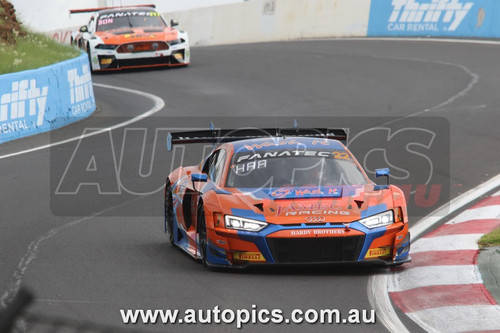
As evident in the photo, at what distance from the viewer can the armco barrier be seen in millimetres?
17422

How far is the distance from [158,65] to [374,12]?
34.6ft

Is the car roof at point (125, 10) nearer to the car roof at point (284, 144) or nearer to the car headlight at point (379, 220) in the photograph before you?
the car roof at point (284, 144)

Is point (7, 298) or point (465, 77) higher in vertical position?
point (7, 298)

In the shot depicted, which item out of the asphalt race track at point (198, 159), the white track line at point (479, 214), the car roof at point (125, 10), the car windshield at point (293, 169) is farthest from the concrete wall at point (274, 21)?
the car windshield at point (293, 169)

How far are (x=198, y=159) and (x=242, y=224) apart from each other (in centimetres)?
712

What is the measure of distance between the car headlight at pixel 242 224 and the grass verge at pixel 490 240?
2.22 metres

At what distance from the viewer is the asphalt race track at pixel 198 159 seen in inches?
293

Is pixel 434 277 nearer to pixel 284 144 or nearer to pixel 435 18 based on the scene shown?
pixel 284 144

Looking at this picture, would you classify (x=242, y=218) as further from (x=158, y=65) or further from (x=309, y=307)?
(x=158, y=65)

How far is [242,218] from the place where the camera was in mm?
8117

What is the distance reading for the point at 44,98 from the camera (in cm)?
1856

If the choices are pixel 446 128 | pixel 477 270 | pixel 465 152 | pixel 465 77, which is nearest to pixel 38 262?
pixel 477 270

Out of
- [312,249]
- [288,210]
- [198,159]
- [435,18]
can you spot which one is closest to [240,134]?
[288,210]

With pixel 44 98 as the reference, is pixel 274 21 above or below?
below
